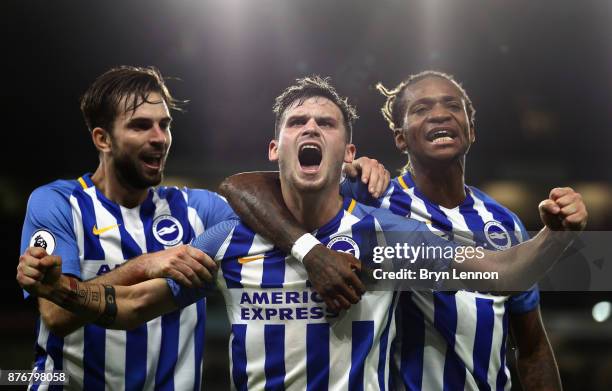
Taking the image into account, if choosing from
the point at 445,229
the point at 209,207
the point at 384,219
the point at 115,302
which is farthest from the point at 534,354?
the point at 115,302

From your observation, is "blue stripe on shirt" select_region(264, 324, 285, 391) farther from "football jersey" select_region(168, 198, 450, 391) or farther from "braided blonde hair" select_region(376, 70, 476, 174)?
"braided blonde hair" select_region(376, 70, 476, 174)

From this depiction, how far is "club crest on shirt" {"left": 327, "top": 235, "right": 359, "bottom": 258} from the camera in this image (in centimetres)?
194

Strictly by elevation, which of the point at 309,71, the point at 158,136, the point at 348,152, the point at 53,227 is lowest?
the point at 53,227

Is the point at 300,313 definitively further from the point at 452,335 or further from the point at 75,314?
the point at 75,314

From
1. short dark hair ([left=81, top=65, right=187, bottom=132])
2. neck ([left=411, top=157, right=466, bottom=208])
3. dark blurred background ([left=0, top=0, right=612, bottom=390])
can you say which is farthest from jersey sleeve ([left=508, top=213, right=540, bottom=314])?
short dark hair ([left=81, top=65, right=187, bottom=132])

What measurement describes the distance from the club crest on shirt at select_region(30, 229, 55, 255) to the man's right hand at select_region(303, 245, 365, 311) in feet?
2.70

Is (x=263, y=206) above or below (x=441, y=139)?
below

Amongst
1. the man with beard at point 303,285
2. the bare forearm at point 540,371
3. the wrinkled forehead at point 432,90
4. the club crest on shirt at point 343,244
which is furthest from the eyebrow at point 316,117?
the bare forearm at point 540,371

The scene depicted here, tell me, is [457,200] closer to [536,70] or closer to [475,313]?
[475,313]

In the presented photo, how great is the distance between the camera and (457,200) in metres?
2.28

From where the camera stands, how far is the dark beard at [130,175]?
86.3 inches

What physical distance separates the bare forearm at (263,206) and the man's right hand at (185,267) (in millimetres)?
183

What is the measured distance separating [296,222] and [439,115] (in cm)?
69

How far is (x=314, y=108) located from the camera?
1.99m
